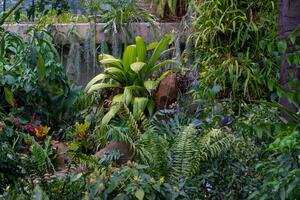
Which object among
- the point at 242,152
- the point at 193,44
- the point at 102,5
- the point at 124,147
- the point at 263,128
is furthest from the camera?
the point at 102,5

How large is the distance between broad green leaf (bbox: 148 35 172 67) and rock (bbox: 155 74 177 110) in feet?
1.12

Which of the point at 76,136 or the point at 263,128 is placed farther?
the point at 76,136

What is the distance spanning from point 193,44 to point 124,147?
72.6 inches

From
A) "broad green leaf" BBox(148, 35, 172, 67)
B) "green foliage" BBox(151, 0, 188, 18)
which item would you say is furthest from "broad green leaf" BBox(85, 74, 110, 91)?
"green foliage" BBox(151, 0, 188, 18)

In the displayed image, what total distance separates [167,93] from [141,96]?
0.37m

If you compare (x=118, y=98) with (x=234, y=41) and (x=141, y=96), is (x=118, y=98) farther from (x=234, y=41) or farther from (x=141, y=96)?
(x=234, y=41)

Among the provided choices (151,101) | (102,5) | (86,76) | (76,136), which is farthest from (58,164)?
(102,5)

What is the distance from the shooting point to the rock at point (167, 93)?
237 inches

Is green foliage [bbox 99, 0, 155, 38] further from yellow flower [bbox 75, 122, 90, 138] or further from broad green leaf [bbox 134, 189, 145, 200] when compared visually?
broad green leaf [bbox 134, 189, 145, 200]

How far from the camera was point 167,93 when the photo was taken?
6.03 meters

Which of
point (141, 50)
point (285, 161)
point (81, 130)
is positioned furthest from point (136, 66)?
point (285, 161)

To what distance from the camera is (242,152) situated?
3.39m

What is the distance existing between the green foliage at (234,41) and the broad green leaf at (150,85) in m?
0.52

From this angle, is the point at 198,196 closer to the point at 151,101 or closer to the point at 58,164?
the point at 58,164
